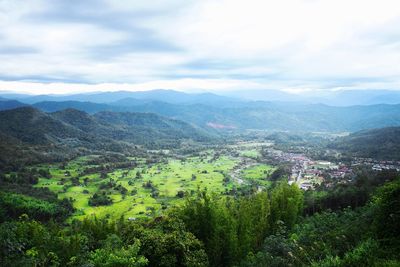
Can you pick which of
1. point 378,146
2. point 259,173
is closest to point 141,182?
point 259,173

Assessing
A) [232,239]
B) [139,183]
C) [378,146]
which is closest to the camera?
[232,239]

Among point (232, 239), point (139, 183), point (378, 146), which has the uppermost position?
point (232, 239)

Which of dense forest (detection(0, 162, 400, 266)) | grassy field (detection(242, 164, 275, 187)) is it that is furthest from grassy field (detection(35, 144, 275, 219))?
dense forest (detection(0, 162, 400, 266))

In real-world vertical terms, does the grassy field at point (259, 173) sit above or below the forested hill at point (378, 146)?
below

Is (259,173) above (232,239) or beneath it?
beneath

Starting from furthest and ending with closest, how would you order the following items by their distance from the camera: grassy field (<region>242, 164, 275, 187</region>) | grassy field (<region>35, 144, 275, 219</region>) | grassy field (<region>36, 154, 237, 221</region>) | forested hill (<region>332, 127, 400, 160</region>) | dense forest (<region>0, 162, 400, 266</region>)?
forested hill (<region>332, 127, 400, 160</region>) → grassy field (<region>242, 164, 275, 187</region>) → grassy field (<region>35, 144, 275, 219</region>) → grassy field (<region>36, 154, 237, 221</region>) → dense forest (<region>0, 162, 400, 266</region>)

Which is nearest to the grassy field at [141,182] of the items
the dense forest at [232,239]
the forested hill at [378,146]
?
the dense forest at [232,239]

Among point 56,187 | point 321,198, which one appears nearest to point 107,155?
point 56,187

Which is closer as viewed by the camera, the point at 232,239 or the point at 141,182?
the point at 232,239

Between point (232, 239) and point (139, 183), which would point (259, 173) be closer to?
point (139, 183)

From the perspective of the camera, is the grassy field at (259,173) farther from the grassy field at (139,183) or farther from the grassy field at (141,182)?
the grassy field at (139,183)

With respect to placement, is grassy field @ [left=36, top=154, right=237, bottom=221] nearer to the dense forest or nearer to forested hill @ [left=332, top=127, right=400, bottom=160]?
the dense forest

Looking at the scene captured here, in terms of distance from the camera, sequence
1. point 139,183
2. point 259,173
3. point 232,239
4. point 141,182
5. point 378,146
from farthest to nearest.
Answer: point 378,146
point 259,173
point 141,182
point 139,183
point 232,239
